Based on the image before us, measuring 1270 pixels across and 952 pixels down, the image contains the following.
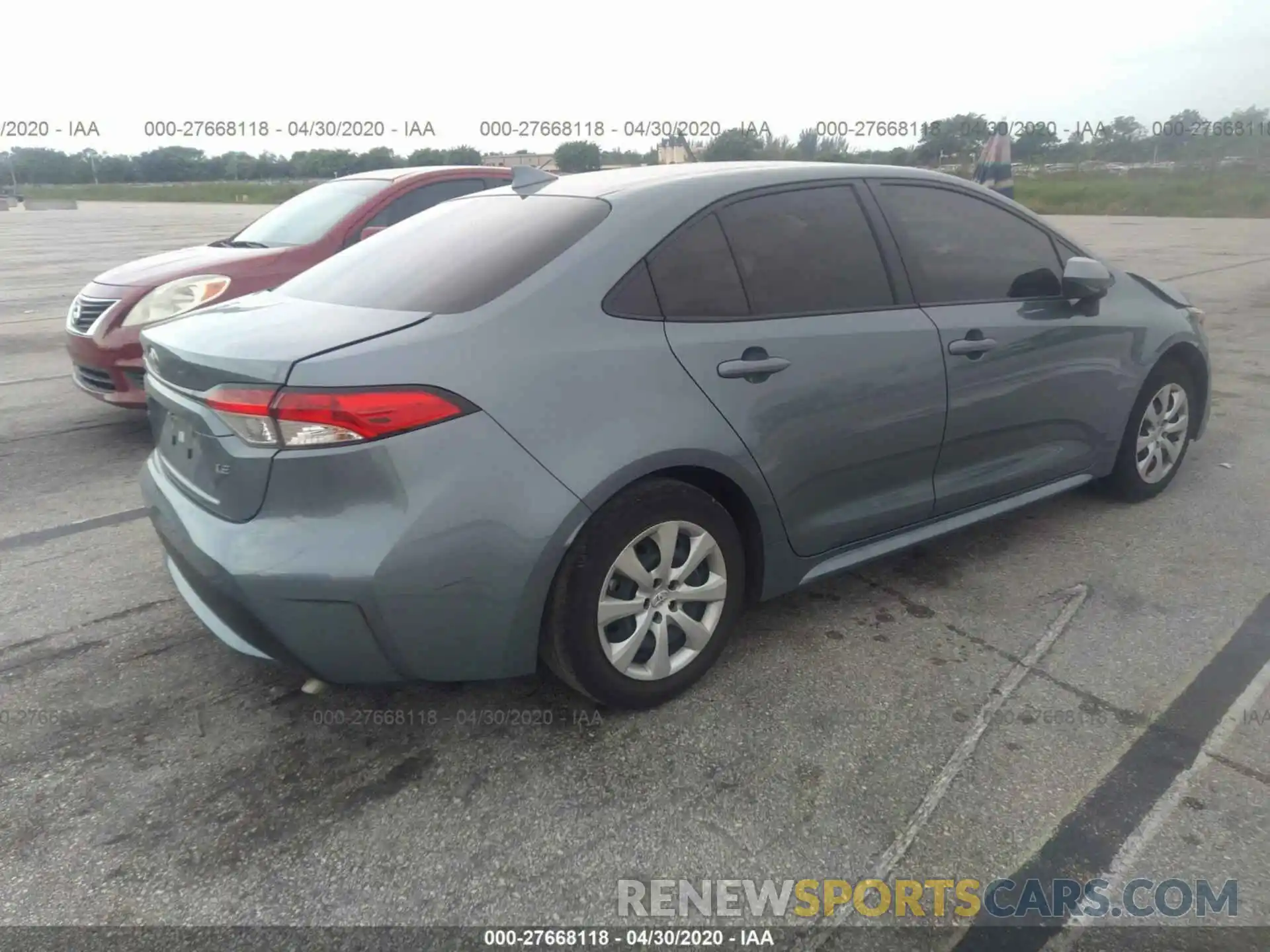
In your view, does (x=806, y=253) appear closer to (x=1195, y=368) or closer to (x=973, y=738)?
(x=973, y=738)

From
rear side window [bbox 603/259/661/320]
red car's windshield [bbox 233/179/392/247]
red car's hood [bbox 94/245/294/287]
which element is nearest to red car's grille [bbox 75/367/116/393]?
red car's hood [bbox 94/245/294/287]

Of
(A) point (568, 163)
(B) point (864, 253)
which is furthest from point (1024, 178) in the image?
(B) point (864, 253)

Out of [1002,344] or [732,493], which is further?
[1002,344]

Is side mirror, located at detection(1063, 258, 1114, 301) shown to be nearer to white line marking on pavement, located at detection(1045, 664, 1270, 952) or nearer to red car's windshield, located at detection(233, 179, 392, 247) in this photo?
white line marking on pavement, located at detection(1045, 664, 1270, 952)

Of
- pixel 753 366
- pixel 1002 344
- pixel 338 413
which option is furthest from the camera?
pixel 1002 344

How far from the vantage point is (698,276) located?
2.81 metres

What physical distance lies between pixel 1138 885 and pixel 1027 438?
76.6 inches

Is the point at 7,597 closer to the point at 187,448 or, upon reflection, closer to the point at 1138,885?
the point at 187,448

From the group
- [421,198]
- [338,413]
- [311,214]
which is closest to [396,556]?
[338,413]

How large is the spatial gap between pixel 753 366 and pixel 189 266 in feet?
14.0

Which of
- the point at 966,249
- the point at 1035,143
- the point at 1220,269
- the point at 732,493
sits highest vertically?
the point at 1035,143

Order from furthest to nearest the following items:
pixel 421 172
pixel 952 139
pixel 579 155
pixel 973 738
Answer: pixel 952 139
pixel 579 155
pixel 421 172
pixel 973 738

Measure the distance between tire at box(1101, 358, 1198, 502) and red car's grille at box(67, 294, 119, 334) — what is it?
541cm

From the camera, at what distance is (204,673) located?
301 cm
